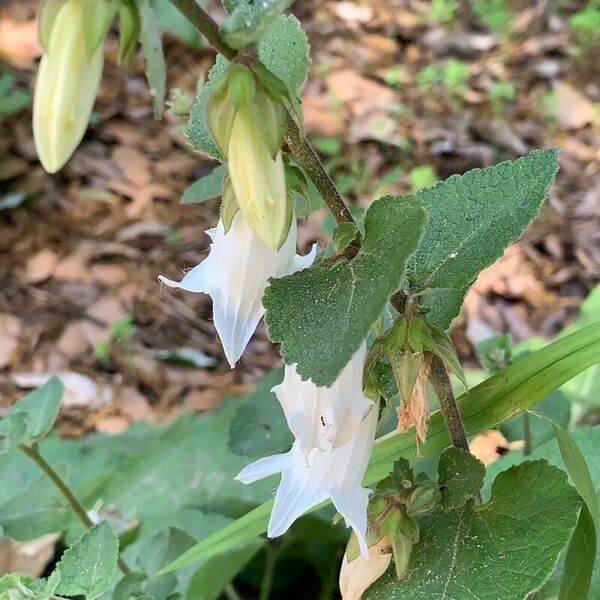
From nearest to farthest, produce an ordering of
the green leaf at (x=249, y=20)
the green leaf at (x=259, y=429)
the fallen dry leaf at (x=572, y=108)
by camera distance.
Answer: the green leaf at (x=249, y=20)
the green leaf at (x=259, y=429)
the fallen dry leaf at (x=572, y=108)

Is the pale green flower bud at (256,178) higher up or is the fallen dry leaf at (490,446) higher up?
the pale green flower bud at (256,178)

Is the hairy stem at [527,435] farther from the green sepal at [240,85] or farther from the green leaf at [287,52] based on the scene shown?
the green sepal at [240,85]

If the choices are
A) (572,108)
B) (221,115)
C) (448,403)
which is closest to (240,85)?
(221,115)

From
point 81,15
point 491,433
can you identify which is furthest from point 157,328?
point 81,15

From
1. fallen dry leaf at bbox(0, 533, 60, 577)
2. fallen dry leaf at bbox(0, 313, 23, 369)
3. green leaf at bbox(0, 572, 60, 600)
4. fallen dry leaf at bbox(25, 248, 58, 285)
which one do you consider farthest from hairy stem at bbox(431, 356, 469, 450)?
fallen dry leaf at bbox(25, 248, 58, 285)

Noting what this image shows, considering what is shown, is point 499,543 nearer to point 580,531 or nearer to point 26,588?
point 580,531

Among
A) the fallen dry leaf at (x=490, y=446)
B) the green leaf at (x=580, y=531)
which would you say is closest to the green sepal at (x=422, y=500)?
the green leaf at (x=580, y=531)

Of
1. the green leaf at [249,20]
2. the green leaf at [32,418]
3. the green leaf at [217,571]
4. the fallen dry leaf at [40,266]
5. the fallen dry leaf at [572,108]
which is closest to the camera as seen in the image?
the green leaf at [249,20]

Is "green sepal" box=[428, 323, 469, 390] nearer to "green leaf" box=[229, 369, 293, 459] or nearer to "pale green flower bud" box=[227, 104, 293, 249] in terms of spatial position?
"pale green flower bud" box=[227, 104, 293, 249]
